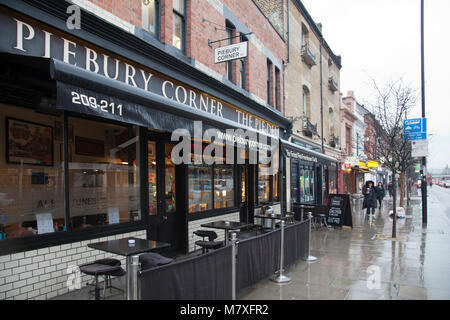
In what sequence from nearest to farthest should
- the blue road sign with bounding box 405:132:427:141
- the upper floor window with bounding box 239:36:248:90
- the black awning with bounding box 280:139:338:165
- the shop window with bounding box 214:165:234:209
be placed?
the black awning with bounding box 280:139:338:165
the shop window with bounding box 214:165:234:209
the upper floor window with bounding box 239:36:248:90
the blue road sign with bounding box 405:132:427:141

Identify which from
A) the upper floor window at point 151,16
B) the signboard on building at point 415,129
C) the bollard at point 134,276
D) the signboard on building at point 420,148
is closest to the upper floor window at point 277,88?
the signboard on building at point 415,129

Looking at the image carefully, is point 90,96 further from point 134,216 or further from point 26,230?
point 134,216

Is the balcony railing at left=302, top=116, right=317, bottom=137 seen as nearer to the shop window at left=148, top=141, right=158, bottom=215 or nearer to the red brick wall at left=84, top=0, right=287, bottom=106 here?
the red brick wall at left=84, top=0, right=287, bottom=106

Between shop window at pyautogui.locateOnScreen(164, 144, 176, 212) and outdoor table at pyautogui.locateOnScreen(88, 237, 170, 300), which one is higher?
shop window at pyautogui.locateOnScreen(164, 144, 176, 212)

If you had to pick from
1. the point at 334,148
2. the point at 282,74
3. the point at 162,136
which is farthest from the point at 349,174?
the point at 162,136

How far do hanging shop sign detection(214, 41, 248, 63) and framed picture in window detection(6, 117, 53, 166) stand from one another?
4.95m

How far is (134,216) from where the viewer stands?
6.88 m

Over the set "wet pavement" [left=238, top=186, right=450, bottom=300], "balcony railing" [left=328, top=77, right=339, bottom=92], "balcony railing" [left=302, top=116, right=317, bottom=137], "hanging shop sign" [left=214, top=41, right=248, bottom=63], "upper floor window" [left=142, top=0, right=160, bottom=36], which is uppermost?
"balcony railing" [left=328, top=77, right=339, bottom=92]

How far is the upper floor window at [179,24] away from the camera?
8.41 m

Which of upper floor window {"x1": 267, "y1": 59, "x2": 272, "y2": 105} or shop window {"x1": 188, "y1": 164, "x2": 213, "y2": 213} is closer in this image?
shop window {"x1": 188, "y1": 164, "x2": 213, "y2": 213}

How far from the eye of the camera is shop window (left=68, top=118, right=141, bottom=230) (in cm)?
591

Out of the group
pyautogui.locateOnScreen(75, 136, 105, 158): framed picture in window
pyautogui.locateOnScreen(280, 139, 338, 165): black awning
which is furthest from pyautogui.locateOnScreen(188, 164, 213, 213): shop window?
pyautogui.locateOnScreen(75, 136, 105, 158): framed picture in window

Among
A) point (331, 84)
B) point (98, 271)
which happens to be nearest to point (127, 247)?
point (98, 271)

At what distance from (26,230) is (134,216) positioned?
2.14 metres
